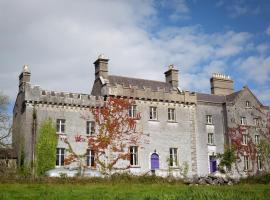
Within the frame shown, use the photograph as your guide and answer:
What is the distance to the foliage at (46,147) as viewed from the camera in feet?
120

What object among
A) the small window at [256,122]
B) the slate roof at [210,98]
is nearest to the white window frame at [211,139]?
the slate roof at [210,98]

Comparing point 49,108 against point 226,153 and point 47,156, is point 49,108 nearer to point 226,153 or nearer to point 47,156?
point 47,156

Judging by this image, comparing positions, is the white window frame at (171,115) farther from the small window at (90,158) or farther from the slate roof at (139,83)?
the small window at (90,158)

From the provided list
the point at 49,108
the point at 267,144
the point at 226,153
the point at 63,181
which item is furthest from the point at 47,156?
the point at 267,144

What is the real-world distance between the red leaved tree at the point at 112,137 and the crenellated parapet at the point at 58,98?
33.0 inches

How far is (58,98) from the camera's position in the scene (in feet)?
127

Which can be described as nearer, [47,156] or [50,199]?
[50,199]

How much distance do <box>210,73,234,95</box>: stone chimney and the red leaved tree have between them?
15.4 m

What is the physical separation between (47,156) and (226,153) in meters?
18.6

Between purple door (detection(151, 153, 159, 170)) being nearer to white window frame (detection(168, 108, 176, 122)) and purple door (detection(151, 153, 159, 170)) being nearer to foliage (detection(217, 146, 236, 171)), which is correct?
white window frame (detection(168, 108, 176, 122))

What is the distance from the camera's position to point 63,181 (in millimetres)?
25719

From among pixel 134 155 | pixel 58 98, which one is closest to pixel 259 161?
pixel 134 155

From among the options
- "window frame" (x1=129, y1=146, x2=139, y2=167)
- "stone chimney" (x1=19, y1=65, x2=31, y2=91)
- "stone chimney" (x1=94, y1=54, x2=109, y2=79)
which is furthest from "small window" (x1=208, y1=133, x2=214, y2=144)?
"stone chimney" (x1=19, y1=65, x2=31, y2=91)

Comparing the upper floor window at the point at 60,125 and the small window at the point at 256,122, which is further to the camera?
the small window at the point at 256,122
